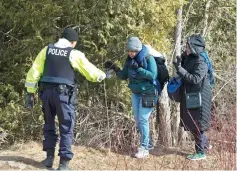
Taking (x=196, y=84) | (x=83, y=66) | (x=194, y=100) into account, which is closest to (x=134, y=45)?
(x=83, y=66)

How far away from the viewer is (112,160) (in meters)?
6.39

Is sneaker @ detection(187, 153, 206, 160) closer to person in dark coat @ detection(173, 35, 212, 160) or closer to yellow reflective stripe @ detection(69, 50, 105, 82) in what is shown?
person in dark coat @ detection(173, 35, 212, 160)

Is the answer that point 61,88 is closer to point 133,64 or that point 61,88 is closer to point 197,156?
point 133,64

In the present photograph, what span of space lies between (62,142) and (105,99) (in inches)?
100

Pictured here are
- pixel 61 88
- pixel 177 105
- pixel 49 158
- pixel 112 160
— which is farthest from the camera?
pixel 177 105

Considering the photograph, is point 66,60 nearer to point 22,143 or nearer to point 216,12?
point 22,143

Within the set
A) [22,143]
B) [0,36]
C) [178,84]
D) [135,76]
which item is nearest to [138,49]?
[135,76]

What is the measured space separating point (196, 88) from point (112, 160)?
1659 millimetres

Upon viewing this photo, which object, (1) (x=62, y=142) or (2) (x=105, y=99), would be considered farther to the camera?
(2) (x=105, y=99)

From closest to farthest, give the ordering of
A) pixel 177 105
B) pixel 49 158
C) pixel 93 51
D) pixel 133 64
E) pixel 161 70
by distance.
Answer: pixel 49 158 < pixel 133 64 < pixel 161 70 < pixel 93 51 < pixel 177 105

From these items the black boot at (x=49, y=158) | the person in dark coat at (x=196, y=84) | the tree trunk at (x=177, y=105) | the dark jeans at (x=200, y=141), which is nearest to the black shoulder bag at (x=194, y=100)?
the person in dark coat at (x=196, y=84)

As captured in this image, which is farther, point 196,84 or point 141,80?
point 141,80

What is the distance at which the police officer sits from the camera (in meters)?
5.37

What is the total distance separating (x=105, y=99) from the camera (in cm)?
791
